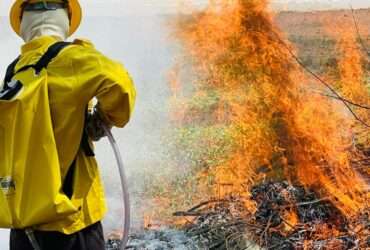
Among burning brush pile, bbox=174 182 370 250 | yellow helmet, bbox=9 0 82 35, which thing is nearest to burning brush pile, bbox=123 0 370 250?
burning brush pile, bbox=174 182 370 250

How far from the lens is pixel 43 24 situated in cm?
203

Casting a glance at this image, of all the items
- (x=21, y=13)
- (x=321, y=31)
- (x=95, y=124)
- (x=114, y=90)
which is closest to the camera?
(x=114, y=90)

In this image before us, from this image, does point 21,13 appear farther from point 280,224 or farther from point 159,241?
point 280,224

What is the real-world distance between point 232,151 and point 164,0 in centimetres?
123

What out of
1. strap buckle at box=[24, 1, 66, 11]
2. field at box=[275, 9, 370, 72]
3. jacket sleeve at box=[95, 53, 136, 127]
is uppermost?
strap buckle at box=[24, 1, 66, 11]

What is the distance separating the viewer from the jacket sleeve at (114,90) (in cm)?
179

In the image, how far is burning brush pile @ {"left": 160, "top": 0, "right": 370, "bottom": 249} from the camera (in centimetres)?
348

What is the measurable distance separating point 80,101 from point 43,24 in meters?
0.39

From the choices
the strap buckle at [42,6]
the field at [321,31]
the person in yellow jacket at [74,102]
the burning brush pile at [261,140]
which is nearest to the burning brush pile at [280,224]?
the burning brush pile at [261,140]

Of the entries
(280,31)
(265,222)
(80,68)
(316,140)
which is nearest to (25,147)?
(80,68)

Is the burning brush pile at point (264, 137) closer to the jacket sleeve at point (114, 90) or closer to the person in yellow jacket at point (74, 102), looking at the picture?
the person in yellow jacket at point (74, 102)

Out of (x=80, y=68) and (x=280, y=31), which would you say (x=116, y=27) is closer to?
(x=280, y=31)

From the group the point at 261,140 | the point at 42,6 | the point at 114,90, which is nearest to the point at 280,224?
the point at 261,140

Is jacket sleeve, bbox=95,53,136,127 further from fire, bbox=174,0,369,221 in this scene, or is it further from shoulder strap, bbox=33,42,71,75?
fire, bbox=174,0,369,221
